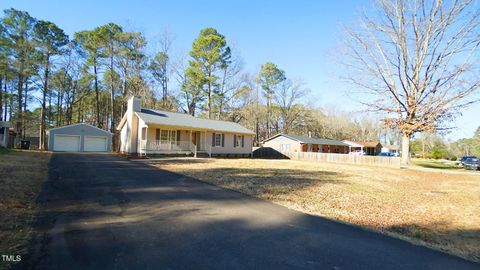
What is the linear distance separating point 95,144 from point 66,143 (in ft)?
8.81

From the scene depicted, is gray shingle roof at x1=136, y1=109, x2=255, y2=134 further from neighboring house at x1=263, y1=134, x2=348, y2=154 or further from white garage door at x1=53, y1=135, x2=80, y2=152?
neighboring house at x1=263, y1=134, x2=348, y2=154

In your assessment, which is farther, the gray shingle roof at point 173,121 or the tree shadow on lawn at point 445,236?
the gray shingle roof at point 173,121

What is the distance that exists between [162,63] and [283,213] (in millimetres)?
33492

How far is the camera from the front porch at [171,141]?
20500 mm

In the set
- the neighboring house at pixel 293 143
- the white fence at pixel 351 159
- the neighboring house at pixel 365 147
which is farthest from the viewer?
the neighboring house at pixel 365 147

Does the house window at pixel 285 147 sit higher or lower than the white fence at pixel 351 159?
higher

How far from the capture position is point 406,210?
7.21m

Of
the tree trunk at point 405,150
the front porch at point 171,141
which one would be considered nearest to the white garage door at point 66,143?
the front porch at point 171,141

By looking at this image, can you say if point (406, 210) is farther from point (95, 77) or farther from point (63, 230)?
point (95, 77)

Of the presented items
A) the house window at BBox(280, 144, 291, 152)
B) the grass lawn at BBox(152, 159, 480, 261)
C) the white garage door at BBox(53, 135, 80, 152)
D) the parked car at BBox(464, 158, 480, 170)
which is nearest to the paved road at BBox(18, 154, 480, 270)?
the grass lawn at BBox(152, 159, 480, 261)

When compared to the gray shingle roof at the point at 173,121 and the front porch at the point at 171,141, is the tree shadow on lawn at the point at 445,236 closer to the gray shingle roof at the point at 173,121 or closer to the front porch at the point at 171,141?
the front porch at the point at 171,141

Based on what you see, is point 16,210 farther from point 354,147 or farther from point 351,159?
point 354,147

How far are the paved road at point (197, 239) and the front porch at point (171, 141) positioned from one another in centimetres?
1398

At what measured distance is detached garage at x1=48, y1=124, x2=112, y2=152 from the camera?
26375mm
